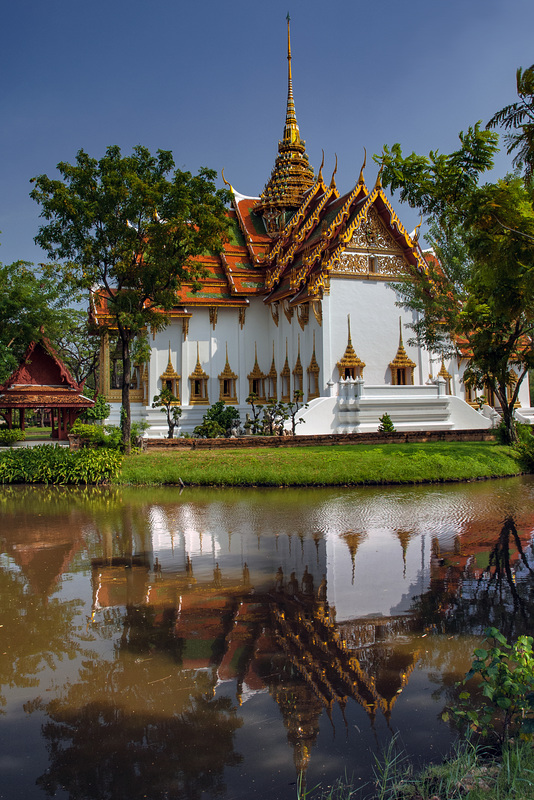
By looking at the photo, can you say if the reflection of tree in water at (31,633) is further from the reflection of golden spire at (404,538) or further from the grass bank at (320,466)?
the grass bank at (320,466)

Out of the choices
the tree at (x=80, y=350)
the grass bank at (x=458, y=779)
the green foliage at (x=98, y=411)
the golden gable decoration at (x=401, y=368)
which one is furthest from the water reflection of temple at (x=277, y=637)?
the tree at (x=80, y=350)

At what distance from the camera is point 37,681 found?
4.35m

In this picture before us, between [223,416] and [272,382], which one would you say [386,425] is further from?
[272,382]

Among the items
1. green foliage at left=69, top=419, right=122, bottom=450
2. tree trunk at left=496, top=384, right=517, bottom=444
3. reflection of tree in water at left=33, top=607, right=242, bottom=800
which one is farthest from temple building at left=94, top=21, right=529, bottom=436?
reflection of tree in water at left=33, top=607, right=242, bottom=800

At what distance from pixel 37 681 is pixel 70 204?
46.0ft

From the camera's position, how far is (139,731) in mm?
3627

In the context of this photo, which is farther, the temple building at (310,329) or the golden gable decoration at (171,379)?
the golden gable decoration at (171,379)

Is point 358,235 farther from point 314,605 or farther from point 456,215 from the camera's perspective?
point 314,605

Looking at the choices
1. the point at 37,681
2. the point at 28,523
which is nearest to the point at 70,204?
the point at 28,523

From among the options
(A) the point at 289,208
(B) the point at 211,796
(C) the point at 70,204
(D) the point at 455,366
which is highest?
(A) the point at 289,208

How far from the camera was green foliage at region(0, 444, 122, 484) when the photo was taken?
15023 millimetres

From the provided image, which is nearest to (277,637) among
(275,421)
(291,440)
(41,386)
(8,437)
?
(291,440)

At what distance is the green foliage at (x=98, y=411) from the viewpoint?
78.0 ft

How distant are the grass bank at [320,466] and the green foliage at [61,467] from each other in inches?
17.1
